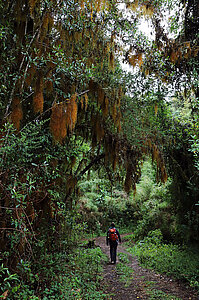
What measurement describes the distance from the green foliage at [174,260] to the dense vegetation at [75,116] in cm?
53

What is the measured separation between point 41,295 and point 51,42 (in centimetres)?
394

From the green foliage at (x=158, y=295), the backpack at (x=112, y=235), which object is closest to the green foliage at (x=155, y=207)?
the backpack at (x=112, y=235)

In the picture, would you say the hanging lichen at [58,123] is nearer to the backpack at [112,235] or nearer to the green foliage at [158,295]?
the green foliage at [158,295]

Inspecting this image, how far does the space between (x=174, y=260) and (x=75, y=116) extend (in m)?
5.17

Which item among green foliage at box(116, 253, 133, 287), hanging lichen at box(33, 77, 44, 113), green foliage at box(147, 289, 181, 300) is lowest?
green foliage at box(116, 253, 133, 287)

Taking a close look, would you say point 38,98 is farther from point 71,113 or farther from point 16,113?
point 71,113

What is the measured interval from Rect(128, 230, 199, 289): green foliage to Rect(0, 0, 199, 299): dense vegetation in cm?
53

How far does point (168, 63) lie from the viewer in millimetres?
5469

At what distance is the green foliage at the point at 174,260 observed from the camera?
517 cm

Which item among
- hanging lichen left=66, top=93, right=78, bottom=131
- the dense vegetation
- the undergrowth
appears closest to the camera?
the dense vegetation

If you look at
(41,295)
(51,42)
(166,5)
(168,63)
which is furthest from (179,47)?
(41,295)

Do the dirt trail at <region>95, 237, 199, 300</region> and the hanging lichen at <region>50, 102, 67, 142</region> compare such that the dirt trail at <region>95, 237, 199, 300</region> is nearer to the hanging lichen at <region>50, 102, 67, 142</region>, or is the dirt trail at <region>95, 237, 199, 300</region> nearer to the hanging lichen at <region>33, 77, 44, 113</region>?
the hanging lichen at <region>50, 102, 67, 142</region>

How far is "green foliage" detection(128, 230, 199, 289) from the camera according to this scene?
5173mm

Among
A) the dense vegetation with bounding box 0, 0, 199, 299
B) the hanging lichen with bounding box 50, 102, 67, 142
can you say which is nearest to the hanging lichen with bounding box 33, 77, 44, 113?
the dense vegetation with bounding box 0, 0, 199, 299
